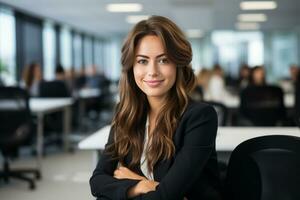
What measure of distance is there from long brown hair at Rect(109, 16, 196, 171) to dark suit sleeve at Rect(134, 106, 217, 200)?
0.22 feet

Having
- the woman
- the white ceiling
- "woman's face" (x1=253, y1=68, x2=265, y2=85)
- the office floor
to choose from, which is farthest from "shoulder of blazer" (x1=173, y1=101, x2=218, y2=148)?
the white ceiling

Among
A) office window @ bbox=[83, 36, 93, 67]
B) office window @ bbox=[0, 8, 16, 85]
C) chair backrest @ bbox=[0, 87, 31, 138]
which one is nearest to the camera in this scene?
chair backrest @ bbox=[0, 87, 31, 138]

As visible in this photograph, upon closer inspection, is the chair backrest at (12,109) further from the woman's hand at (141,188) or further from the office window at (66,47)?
the office window at (66,47)

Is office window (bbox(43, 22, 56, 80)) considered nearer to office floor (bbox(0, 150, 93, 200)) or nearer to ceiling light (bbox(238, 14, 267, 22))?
ceiling light (bbox(238, 14, 267, 22))

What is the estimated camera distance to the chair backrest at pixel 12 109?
4.47 meters

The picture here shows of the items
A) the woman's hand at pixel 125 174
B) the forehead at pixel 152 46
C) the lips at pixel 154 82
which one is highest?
the forehead at pixel 152 46

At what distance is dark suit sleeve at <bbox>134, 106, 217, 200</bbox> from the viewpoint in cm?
164

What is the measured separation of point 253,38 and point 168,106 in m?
17.3

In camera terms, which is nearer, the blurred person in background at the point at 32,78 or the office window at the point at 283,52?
the blurred person in background at the point at 32,78

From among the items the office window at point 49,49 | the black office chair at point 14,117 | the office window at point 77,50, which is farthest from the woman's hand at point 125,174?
the office window at point 77,50

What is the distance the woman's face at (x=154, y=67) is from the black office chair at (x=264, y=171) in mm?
381

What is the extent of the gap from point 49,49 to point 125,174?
440 inches

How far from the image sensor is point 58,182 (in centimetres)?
484

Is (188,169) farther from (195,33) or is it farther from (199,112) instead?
(195,33)
